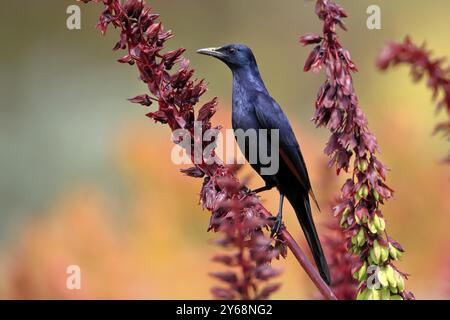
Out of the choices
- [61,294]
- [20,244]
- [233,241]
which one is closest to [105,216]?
[20,244]

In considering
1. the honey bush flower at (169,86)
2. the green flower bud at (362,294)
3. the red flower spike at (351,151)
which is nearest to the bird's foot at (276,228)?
the honey bush flower at (169,86)

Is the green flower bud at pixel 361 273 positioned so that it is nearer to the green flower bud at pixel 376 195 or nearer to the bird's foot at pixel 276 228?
the green flower bud at pixel 376 195

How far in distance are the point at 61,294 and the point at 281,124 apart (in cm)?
139

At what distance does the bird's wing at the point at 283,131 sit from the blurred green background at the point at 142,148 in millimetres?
239

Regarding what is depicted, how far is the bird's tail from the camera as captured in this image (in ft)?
8.50

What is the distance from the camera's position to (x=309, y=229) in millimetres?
3191

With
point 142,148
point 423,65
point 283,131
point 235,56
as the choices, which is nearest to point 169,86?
point 423,65

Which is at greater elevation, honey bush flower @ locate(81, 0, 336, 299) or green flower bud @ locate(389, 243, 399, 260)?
honey bush flower @ locate(81, 0, 336, 299)

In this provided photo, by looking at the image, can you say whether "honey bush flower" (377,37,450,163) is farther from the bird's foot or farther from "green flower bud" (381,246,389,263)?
the bird's foot

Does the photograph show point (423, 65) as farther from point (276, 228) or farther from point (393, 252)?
point (276, 228)

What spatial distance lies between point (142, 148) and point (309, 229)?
1707 millimetres

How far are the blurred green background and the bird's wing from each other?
0.24 metres

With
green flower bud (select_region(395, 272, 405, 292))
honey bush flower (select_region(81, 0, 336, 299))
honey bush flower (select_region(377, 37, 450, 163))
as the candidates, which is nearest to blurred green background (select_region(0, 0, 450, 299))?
honey bush flower (select_region(81, 0, 336, 299))

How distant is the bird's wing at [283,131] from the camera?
326 cm
